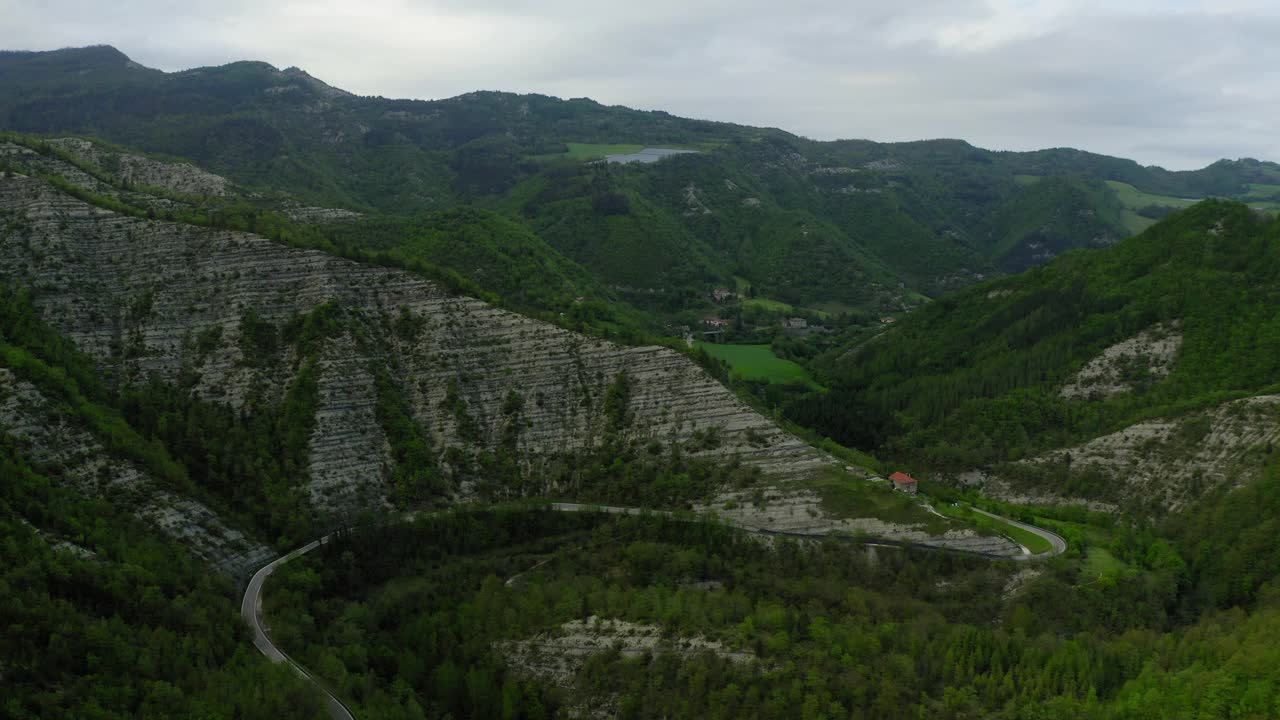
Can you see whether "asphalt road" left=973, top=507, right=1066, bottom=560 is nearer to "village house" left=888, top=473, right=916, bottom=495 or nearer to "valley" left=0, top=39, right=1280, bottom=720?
Answer: "valley" left=0, top=39, right=1280, bottom=720

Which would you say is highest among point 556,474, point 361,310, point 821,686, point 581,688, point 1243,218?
point 1243,218

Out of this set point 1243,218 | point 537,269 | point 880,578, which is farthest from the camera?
point 537,269

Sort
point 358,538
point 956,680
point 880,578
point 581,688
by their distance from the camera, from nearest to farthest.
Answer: point 956,680 → point 581,688 → point 880,578 → point 358,538

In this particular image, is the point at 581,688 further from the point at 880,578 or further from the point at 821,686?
the point at 880,578

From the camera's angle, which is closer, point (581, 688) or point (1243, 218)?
point (581, 688)

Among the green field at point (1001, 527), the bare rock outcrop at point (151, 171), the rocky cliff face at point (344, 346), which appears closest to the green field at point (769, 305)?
the rocky cliff face at point (344, 346)

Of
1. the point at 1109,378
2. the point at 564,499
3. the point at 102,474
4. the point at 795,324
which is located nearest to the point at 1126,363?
the point at 1109,378

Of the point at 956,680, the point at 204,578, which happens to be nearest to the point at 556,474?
the point at 204,578
